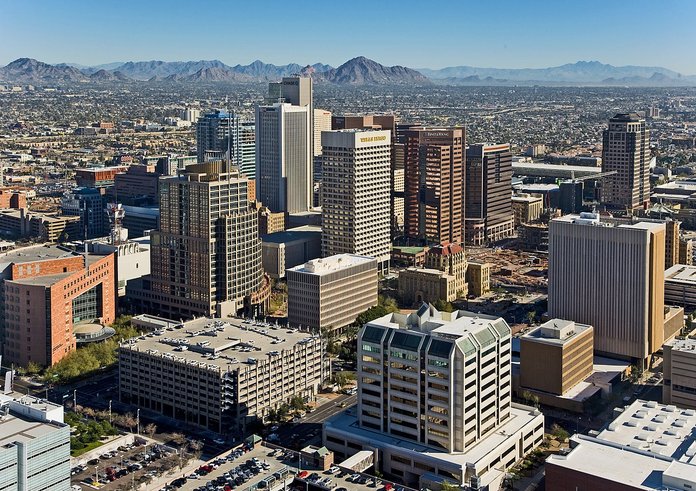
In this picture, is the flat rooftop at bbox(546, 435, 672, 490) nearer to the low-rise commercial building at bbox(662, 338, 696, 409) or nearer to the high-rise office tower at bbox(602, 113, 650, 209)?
A: the low-rise commercial building at bbox(662, 338, 696, 409)

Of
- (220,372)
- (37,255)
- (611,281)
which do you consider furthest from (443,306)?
(37,255)

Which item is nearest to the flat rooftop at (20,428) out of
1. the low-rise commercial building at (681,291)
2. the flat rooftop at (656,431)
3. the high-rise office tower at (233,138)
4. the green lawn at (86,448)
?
the green lawn at (86,448)

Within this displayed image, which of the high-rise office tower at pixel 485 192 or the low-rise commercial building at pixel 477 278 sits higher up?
the high-rise office tower at pixel 485 192

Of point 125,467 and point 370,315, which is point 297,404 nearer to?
point 125,467

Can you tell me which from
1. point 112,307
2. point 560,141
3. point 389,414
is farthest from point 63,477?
point 560,141

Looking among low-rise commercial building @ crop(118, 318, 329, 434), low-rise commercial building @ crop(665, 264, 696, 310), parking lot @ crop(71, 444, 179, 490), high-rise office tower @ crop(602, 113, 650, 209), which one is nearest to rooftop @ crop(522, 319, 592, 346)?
low-rise commercial building @ crop(118, 318, 329, 434)

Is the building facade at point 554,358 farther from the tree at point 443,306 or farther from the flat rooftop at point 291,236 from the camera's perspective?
the flat rooftop at point 291,236
